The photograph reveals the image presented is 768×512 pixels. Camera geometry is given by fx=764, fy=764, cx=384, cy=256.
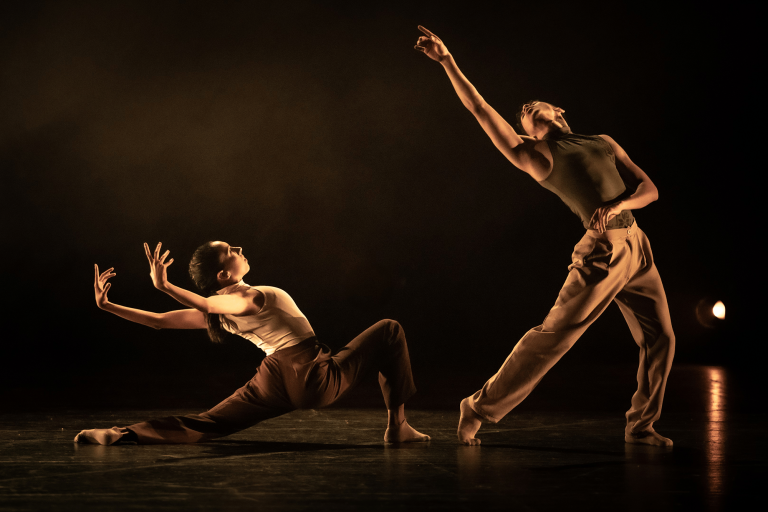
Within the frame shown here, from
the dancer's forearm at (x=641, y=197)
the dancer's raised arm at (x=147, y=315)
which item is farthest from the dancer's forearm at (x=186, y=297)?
the dancer's forearm at (x=641, y=197)

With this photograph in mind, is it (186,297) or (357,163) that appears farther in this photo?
(357,163)

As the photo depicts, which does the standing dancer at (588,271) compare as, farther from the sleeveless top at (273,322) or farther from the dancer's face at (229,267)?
the dancer's face at (229,267)

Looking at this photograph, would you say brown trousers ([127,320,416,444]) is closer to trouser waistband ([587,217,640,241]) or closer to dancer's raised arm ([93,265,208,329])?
Result: dancer's raised arm ([93,265,208,329])

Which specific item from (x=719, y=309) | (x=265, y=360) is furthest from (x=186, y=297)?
(x=719, y=309)

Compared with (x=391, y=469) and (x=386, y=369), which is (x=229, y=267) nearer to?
(x=386, y=369)

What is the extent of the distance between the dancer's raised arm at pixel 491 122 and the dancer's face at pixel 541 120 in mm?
126

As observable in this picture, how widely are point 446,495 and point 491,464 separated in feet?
1.36

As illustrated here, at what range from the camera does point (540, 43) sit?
20.9ft

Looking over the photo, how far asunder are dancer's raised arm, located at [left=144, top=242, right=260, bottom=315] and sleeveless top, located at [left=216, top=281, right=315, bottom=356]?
0.12 feet

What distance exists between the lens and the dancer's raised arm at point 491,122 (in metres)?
2.52

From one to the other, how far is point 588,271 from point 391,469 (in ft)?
3.00

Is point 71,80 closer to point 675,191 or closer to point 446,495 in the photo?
point 675,191

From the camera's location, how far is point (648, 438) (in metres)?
2.55

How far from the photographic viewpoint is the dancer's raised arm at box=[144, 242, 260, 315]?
89.9 inches
